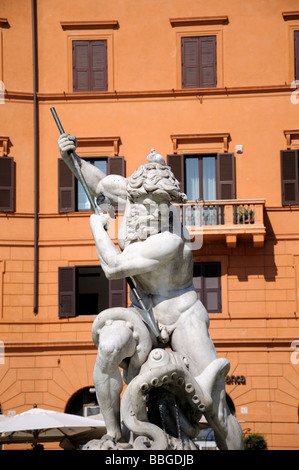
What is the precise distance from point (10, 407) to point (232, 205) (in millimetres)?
7906

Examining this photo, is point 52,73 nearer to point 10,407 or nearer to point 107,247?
point 10,407

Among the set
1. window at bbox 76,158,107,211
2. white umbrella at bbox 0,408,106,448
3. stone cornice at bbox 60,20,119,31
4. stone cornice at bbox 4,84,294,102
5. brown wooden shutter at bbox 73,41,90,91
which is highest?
stone cornice at bbox 60,20,119,31

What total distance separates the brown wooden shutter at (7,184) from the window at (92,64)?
115 inches

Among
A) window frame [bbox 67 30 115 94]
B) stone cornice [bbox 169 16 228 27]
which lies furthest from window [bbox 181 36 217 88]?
window frame [bbox 67 30 115 94]

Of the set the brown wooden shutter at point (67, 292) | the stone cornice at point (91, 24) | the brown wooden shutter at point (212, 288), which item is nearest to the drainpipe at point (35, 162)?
the brown wooden shutter at point (67, 292)

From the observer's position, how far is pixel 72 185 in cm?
2938

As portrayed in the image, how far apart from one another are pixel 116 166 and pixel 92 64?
124 inches

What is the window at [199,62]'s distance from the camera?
30.0 meters

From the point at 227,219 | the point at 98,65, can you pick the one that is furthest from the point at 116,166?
the point at 227,219

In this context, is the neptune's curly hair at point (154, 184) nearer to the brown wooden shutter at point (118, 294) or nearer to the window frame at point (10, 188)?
the brown wooden shutter at point (118, 294)

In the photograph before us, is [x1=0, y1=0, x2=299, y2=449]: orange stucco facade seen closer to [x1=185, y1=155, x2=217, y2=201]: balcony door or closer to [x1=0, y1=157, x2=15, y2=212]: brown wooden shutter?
[x1=0, y1=157, x2=15, y2=212]: brown wooden shutter

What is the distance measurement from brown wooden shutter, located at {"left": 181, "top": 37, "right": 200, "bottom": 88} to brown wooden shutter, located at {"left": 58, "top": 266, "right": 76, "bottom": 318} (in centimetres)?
616

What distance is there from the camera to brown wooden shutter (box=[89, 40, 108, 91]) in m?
30.1
